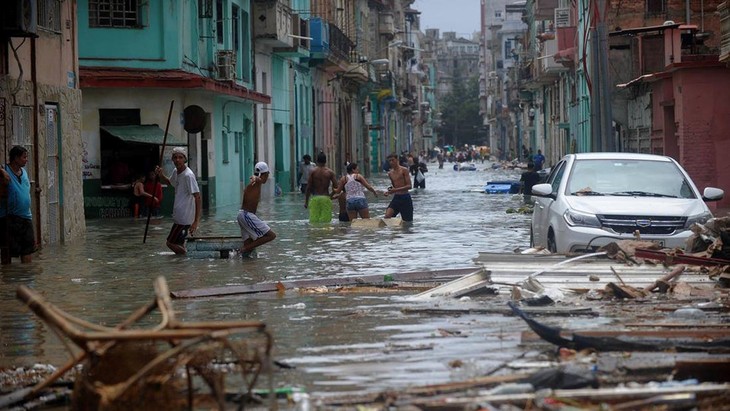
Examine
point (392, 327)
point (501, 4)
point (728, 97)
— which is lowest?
point (392, 327)

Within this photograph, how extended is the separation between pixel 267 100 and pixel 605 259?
30.3 metres

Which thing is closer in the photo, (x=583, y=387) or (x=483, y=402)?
(x=483, y=402)

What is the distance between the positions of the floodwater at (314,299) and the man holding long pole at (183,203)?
0.36 m

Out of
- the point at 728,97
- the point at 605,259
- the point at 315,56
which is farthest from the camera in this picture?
the point at 315,56

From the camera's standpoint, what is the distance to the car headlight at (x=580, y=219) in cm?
1562

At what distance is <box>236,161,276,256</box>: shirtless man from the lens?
19578 mm

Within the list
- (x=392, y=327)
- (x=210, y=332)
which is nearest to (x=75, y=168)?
(x=392, y=327)

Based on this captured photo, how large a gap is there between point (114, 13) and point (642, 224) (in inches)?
850

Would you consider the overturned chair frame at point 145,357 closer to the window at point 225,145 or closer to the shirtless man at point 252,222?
the shirtless man at point 252,222

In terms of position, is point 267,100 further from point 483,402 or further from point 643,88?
point 483,402

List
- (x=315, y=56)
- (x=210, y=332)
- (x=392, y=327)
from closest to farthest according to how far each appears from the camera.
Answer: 1. (x=210, y=332)
2. (x=392, y=327)
3. (x=315, y=56)

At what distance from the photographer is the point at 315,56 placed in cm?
5569

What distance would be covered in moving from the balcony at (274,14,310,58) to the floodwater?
18828 millimetres

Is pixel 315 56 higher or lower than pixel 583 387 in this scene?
higher
